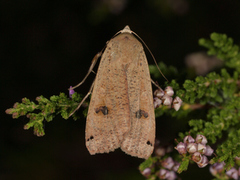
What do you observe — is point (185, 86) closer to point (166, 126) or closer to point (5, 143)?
point (166, 126)

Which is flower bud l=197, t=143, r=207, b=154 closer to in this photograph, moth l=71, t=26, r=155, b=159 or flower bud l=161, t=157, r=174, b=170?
moth l=71, t=26, r=155, b=159

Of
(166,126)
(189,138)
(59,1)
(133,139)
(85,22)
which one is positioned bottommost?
(166,126)

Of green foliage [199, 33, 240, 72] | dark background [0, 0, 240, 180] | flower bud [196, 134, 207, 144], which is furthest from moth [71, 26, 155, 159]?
dark background [0, 0, 240, 180]

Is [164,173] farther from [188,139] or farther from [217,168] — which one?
[188,139]

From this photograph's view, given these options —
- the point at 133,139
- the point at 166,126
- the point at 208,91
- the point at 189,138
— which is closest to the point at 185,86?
the point at 208,91

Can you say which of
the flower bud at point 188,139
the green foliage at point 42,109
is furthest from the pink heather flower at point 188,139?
the green foliage at point 42,109

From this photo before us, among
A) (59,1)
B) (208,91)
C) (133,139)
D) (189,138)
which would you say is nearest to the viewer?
(189,138)

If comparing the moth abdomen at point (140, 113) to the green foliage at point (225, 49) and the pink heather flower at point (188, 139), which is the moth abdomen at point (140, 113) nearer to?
the pink heather flower at point (188, 139)
